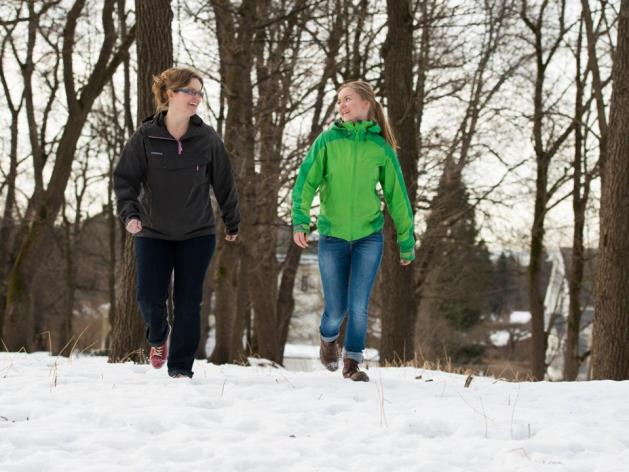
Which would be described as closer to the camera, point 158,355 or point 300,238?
point 300,238

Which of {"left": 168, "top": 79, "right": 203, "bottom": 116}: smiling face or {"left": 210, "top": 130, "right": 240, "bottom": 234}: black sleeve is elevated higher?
{"left": 168, "top": 79, "right": 203, "bottom": 116}: smiling face

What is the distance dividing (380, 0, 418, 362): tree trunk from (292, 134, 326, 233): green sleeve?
477 cm

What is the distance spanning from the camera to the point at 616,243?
7.55 m

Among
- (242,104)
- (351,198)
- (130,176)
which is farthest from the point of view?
(242,104)

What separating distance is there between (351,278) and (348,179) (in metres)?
0.66

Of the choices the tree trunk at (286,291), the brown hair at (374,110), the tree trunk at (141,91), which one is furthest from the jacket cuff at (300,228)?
the tree trunk at (286,291)

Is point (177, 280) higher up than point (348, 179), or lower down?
lower down

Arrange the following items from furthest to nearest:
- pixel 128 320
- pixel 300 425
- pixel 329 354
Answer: pixel 128 320, pixel 329 354, pixel 300 425

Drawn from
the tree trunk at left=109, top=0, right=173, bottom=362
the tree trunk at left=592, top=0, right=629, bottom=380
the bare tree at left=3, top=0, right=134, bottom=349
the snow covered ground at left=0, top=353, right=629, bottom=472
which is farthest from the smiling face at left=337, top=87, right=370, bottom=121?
the bare tree at left=3, top=0, right=134, bottom=349

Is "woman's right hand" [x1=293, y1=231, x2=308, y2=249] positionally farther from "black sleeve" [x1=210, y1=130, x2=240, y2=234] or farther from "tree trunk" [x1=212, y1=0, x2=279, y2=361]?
"tree trunk" [x1=212, y1=0, x2=279, y2=361]

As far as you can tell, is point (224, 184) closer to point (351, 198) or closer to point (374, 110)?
point (351, 198)

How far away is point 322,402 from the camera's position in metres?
4.27

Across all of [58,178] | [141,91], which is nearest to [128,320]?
[141,91]

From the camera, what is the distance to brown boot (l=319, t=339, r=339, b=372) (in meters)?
5.31
